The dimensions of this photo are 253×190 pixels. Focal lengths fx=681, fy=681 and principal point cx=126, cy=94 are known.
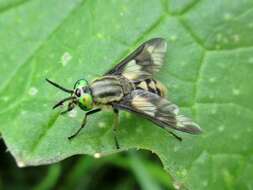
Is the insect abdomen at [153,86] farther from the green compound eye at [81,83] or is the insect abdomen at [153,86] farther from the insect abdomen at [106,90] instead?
the green compound eye at [81,83]

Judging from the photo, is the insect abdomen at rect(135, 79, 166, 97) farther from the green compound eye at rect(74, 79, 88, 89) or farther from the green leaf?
the green compound eye at rect(74, 79, 88, 89)

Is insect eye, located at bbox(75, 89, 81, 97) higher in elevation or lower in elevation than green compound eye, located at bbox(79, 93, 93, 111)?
higher

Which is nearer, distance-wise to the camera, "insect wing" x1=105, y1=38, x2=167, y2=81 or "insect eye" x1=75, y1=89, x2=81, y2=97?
"insect eye" x1=75, y1=89, x2=81, y2=97

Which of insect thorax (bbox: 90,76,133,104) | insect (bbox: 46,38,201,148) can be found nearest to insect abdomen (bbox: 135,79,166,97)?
insect (bbox: 46,38,201,148)

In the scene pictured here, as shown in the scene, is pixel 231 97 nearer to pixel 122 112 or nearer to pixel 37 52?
pixel 122 112

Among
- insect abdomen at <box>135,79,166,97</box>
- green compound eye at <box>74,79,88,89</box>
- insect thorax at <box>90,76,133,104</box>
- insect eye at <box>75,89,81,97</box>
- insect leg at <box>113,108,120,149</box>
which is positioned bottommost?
insect leg at <box>113,108,120,149</box>

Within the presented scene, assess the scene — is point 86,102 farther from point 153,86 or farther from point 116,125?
point 153,86
